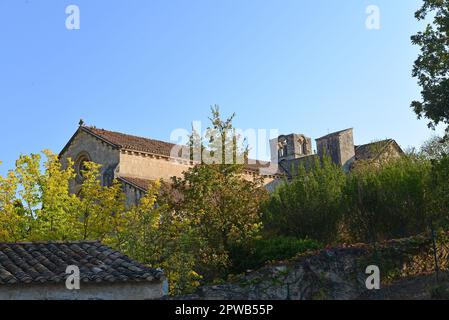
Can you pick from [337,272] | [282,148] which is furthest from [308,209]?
[282,148]

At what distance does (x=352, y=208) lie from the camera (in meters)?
22.0

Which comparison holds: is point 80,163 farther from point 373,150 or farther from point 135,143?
point 373,150

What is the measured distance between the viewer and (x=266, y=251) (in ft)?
63.6

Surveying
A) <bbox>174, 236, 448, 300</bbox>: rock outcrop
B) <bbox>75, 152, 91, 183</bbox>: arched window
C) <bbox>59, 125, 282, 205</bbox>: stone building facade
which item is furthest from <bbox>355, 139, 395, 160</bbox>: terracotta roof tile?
<bbox>174, 236, 448, 300</bbox>: rock outcrop

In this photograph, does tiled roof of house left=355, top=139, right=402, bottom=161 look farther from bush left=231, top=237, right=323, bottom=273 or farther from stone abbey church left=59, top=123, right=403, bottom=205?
bush left=231, top=237, right=323, bottom=273

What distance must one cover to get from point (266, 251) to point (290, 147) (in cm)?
2886

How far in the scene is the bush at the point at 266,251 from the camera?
19.1 m

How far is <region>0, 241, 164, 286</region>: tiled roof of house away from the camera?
41.6 feet

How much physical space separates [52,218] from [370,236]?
12064 mm

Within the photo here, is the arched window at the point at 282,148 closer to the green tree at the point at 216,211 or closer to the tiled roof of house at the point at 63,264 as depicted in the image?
the green tree at the point at 216,211

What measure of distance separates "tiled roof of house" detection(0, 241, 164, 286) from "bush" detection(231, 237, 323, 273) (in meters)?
6.17

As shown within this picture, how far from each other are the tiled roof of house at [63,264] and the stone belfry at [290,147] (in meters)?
32.8
